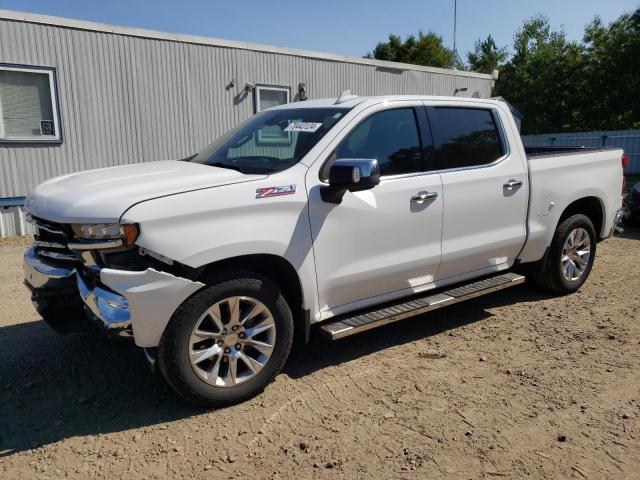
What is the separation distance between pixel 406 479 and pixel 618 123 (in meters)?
35.9

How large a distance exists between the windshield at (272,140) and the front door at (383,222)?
241 mm

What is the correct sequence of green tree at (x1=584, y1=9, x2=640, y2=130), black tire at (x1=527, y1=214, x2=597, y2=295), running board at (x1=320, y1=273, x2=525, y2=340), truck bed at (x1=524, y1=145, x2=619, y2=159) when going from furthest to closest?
green tree at (x1=584, y1=9, x2=640, y2=130) < truck bed at (x1=524, y1=145, x2=619, y2=159) < black tire at (x1=527, y1=214, x2=597, y2=295) < running board at (x1=320, y1=273, x2=525, y2=340)

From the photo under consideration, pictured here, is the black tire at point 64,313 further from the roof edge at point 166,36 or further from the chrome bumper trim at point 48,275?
the roof edge at point 166,36

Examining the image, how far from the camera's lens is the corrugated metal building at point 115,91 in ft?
29.1

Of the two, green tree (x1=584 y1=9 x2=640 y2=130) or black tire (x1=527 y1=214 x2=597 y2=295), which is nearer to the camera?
black tire (x1=527 y1=214 x2=597 y2=295)

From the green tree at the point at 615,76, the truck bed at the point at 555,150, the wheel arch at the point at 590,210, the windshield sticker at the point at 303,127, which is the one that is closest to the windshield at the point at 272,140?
the windshield sticker at the point at 303,127

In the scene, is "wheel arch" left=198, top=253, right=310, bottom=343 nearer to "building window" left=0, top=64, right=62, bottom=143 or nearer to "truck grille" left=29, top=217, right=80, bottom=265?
"truck grille" left=29, top=217, right=80, bottom=265

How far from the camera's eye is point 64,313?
3.47m

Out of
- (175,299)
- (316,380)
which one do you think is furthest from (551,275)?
(175,299)

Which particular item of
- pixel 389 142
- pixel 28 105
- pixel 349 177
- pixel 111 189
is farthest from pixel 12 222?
pixel 349 177

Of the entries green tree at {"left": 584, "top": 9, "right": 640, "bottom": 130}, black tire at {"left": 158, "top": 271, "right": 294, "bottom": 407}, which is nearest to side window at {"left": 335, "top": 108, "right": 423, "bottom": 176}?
black tire at {"left": 158, "top": 271, "right": 294, "bottom": 407}

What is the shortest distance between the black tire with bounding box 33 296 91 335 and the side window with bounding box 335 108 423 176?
2.01 meters

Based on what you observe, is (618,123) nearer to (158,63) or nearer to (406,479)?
(158,63)

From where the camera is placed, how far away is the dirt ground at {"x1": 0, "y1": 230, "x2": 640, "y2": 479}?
8.89 ft
